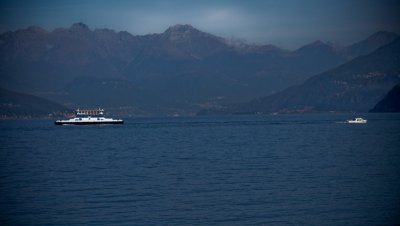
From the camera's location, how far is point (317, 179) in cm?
5500

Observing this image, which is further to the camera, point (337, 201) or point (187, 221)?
point (337, 201)

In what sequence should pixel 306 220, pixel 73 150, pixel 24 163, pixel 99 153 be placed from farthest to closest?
pixel 73 150 → pixel 99 153 → pixel 24 163 → pixel 306 220

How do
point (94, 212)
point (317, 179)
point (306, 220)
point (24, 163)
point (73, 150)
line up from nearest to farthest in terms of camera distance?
1. point (306, 220)
2. point (94, 212)
3. point (317, 179)
4. point (24, 163)
5. point (73, 150)

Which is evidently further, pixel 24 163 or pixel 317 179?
pixel 24 163

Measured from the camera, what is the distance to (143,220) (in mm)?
40156

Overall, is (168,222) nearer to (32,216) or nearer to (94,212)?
(94,212)

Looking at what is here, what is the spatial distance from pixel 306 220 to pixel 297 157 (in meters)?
37.3

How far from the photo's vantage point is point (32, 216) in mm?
41781

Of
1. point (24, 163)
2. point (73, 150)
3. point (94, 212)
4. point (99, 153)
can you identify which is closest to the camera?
point (94, 212)

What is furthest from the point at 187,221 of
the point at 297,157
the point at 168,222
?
the point at 297,157

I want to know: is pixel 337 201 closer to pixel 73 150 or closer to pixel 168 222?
pixel 168 222

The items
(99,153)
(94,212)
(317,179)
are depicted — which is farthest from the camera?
(99,153)

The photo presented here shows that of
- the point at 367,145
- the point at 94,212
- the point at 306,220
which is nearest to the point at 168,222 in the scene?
the point at 94,212

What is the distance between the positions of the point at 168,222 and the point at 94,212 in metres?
5.52
